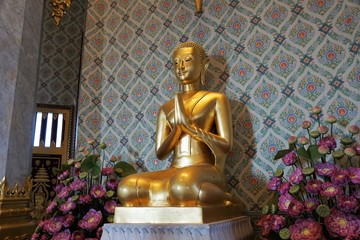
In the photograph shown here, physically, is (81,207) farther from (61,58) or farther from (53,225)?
(61,58)

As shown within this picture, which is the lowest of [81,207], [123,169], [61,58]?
[81,207]

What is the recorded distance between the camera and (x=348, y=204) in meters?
1.56

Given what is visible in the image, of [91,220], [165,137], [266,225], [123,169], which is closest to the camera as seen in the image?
[266,225]

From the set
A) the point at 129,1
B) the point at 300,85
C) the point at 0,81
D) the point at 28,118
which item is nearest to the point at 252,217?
the point at 300,85

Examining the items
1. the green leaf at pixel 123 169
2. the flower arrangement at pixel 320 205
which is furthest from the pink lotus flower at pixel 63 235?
the flower arrangement at pixel 320 205

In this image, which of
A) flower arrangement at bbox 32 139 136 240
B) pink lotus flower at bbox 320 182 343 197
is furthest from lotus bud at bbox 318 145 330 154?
flower arrangement at bbox 32 139 136 240

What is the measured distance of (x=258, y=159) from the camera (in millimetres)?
2316

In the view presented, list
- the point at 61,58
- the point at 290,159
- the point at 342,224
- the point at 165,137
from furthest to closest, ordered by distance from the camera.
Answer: the point at 61,58 → the point at 165,137 → the point at 290,159 → the point at 342,224

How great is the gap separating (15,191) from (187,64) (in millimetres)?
1395

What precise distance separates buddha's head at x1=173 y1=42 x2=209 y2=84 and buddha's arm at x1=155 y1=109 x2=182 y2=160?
0.94 ft

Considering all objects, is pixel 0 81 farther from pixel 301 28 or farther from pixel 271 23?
pixel 301 28

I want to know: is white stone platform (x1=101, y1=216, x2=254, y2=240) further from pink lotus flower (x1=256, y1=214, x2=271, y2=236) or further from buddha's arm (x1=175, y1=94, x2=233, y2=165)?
buddha's arm (x1=175, y1=94, x2=233, y2=165)

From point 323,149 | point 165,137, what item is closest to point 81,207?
point 165,137

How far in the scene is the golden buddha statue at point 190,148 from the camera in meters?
1.55
